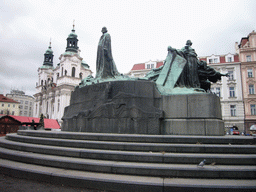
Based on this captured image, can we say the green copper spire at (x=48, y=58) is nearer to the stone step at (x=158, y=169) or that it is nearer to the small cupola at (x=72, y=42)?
the small cupola at (x=72, y=42)

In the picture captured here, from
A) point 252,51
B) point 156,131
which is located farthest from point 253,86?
point 156,131

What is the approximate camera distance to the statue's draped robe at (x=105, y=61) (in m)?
11.4

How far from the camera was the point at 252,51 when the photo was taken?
4066 centimetres

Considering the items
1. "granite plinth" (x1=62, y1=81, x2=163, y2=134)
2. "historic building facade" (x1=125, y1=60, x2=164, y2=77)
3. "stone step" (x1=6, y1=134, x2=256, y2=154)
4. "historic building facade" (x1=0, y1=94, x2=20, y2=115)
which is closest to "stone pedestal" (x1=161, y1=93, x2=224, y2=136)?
"granite plinth" (x1=62, y1=81, x2=163, y2=134)

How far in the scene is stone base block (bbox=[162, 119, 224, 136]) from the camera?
7.72 metres

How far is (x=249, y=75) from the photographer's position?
4072 cm

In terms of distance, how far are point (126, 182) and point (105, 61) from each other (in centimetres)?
799

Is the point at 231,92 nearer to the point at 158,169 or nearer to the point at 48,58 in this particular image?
the point at 158,169

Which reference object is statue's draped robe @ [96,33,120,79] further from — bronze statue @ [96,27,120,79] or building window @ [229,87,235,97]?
building window @ [229,87,235,97]

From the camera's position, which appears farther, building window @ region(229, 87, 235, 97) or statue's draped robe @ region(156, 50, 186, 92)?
building window @ region(229, 87, 235, 97)

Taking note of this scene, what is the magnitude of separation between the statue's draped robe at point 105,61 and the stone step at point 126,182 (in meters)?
6.63

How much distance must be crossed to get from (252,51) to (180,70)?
38.3 meters

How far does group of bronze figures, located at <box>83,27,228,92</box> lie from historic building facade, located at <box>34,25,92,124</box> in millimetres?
56124

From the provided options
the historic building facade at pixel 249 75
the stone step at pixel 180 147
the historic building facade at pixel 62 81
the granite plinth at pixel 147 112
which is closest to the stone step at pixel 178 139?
the stone step at pixel 180 147
